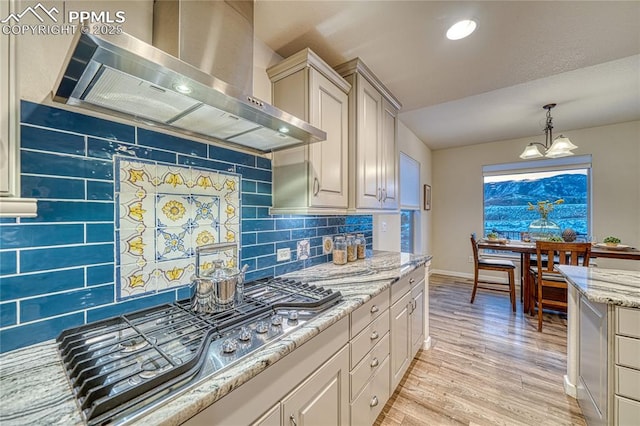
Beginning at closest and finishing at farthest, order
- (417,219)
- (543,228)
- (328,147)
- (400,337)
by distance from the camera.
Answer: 1. (328,147)
2. (400,337)
3. (543,228)
4. (417,219)

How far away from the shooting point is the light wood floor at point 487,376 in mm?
1665

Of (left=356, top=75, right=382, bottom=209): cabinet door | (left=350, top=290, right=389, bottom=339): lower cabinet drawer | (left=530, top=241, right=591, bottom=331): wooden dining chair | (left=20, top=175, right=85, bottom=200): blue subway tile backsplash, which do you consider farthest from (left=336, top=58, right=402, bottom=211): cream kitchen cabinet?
(left=530, top=241, right=591, bottom=331): wooden dining chair

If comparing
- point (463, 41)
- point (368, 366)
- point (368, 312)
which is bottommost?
point (368, 366)

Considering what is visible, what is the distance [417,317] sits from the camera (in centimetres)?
216

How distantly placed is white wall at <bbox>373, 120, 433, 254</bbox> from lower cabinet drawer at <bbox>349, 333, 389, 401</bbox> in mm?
1357

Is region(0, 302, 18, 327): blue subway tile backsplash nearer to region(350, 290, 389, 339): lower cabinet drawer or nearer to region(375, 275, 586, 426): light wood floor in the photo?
region(350, 290, 389, 339): lower cabinet drawer

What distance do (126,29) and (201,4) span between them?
304 mm

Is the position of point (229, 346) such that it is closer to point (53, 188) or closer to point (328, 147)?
point (53, 188)

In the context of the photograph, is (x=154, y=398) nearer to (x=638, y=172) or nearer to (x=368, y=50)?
(x=368, y=50)

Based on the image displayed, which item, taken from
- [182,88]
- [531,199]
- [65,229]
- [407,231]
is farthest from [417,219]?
[65,229]

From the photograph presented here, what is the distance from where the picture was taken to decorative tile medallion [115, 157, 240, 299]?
1017 mm

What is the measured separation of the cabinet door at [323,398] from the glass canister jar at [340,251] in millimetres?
852

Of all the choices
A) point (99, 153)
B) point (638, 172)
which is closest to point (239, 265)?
point (99, 153)

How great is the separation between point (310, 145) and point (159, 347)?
119 cm
